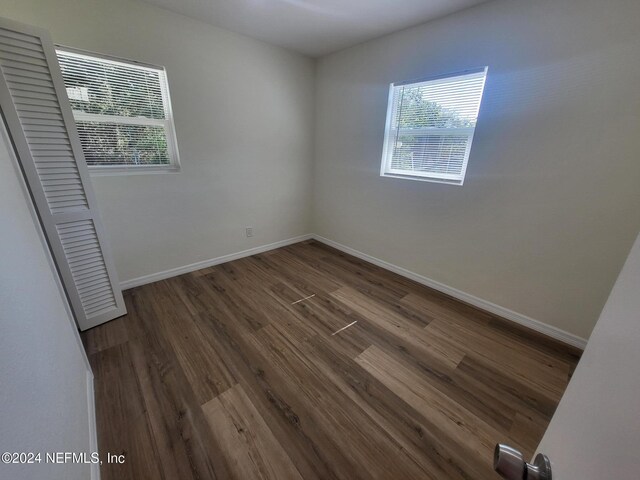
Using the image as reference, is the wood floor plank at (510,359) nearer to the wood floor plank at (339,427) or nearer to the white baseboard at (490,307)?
the white baseboard at (490,307)

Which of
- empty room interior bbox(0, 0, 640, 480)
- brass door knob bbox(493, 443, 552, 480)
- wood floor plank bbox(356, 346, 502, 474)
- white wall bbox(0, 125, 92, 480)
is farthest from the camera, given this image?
wood floor plank bbox(356, 346, 502, 474)

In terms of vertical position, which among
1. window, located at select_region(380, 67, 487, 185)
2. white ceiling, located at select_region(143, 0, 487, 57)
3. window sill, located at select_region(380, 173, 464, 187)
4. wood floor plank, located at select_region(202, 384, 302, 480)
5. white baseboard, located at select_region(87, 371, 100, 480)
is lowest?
wood floor plank, located at select_region(202, 384, 302, 480)

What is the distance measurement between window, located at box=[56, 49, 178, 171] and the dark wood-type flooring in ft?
4.21

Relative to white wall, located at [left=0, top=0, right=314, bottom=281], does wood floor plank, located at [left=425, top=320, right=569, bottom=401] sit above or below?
below

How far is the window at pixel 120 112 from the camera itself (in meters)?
1.91

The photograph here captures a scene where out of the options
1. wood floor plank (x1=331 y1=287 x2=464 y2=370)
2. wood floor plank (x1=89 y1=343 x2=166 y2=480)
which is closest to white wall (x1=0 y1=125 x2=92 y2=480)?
wood floor plank (x1=89 y1=343 x2=166 y2=480)

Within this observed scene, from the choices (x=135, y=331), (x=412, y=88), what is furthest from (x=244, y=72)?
(x=135, y=331)

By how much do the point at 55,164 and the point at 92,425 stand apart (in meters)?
1.54

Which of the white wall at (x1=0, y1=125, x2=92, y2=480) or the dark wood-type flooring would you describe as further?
the dark wood-type flooring

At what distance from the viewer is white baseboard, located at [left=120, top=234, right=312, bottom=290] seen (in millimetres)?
2424

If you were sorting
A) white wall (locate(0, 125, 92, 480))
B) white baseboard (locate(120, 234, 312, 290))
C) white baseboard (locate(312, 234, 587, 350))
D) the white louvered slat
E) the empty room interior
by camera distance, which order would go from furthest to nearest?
white baseboard (locate(120, 234, 312, 290))
white baseboard (locate(312, 234, 587, 350))
the white louvered slat
the empty room interior
white wall (locate(0, 125, 92, 480))

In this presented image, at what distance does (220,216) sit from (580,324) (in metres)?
3.38

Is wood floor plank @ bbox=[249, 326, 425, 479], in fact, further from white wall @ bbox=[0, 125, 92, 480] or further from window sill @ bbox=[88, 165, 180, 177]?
window sill @ bbox=[88, 165, 180, 177]

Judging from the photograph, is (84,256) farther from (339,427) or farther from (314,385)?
(339,427)
